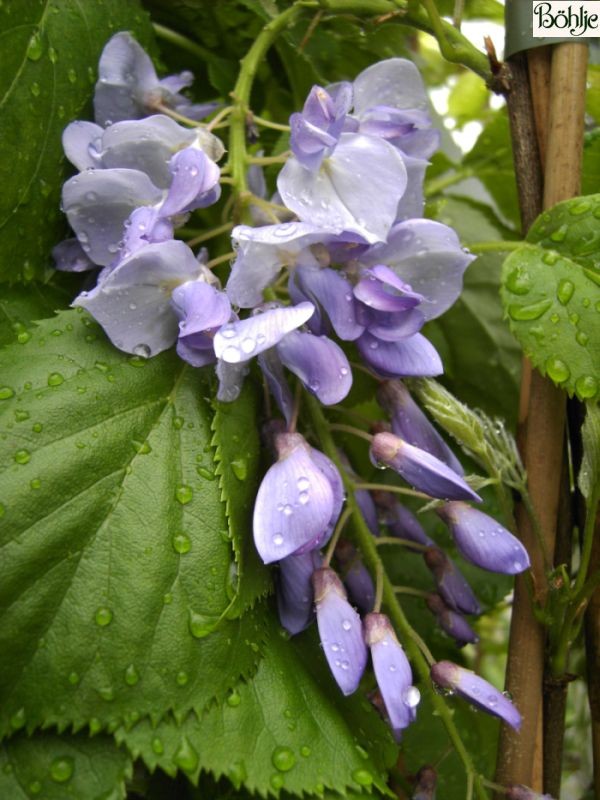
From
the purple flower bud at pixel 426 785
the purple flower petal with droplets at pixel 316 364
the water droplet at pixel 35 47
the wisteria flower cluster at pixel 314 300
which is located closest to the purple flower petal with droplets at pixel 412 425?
the wisteria flower cluster at pixel 314 300

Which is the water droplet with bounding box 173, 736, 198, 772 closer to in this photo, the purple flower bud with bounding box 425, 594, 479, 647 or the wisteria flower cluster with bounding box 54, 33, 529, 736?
the wisteria flower cluster with bounding box 54, 33, 529, 736

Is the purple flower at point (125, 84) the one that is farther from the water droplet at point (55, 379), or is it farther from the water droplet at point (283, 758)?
the water droplet at point (283, 758)

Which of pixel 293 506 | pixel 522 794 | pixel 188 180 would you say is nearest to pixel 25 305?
pixel 188 180

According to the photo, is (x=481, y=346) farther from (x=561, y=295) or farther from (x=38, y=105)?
(x=38, y=105)

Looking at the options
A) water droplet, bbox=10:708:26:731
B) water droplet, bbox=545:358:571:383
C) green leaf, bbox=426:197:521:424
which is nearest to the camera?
water droplet, bbox=10:708:26:731

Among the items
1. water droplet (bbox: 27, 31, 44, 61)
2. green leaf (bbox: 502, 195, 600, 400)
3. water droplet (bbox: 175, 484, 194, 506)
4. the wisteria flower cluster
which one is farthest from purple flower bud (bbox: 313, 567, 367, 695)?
water droplet (bbox: 27, 31, 44, 61)
